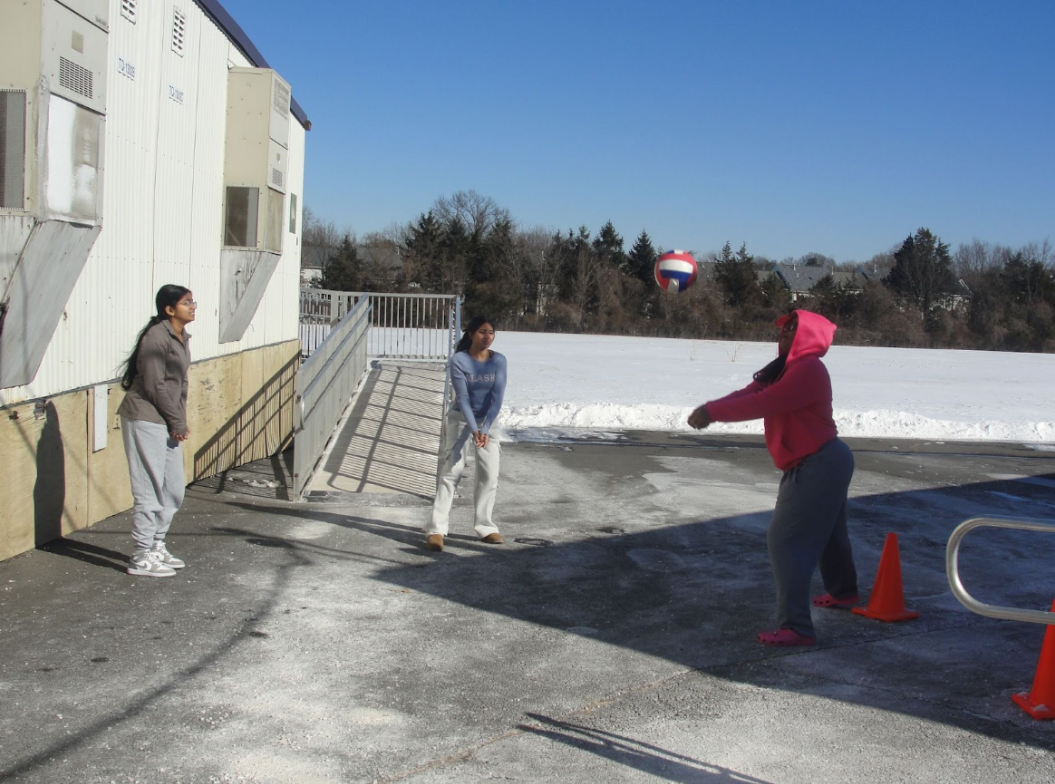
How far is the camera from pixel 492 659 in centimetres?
484

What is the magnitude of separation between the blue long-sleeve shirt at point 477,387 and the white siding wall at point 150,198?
2.62 m

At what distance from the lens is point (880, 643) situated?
5254 millimetres

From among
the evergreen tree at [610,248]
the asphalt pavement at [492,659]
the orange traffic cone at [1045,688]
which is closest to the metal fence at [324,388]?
the asphalt pavement at [492,659]

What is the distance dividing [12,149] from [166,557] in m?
2.58

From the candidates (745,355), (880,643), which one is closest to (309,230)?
(745,355)

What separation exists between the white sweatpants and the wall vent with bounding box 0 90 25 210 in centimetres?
324

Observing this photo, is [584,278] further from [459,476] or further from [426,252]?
[459,476]

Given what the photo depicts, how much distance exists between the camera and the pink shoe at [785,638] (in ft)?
16.8

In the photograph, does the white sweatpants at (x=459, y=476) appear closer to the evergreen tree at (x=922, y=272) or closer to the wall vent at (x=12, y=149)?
the wall vent at (x=12, y=149)

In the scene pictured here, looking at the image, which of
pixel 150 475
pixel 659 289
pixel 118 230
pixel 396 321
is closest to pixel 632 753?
pixel 150 475

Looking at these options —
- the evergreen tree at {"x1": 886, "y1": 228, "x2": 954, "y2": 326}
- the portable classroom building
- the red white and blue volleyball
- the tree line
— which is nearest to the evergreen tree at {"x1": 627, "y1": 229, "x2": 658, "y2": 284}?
the tree line

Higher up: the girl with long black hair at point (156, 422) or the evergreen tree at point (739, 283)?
the evergreen tree at point (739, 283)

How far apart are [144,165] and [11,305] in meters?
2.71

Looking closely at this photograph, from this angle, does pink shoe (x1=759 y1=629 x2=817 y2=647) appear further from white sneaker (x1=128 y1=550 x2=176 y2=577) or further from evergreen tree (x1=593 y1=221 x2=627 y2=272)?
evergreen tree (x1=593 y1=221 x2=627 y2=272)
